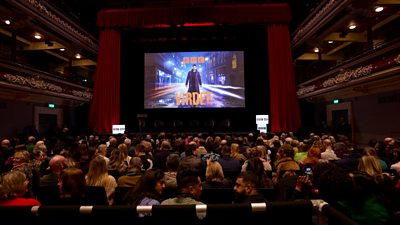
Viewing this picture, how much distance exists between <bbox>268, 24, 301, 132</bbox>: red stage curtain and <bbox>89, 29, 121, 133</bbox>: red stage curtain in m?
7.16

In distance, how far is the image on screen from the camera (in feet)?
46.2

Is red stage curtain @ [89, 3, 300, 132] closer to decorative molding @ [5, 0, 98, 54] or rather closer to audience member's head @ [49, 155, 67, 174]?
decorative molding @ [5, 0, 98, 54]

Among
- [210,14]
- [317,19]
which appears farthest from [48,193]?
[317,19]

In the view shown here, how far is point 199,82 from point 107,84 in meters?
4.28

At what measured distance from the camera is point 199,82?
14.1m

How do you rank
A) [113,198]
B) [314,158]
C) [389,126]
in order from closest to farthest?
[113,198] < [314,158] < [389,126]

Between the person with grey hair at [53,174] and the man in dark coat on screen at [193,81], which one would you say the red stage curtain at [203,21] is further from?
the person with grey hair at [53,174]

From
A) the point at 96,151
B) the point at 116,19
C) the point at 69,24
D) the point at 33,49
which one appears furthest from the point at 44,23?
the point at 96,151

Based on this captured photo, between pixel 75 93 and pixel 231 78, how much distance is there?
7.18 m

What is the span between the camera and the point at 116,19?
13.1m

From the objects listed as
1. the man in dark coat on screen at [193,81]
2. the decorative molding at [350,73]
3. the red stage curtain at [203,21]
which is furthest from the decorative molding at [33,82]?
the decorative molding at [350,73]

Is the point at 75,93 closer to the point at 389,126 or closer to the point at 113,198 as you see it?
the point at 113,198

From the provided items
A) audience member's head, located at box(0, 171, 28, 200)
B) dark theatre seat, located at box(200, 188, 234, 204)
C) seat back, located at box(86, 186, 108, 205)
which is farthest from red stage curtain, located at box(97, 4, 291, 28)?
audience member's head, located at box(0, 171, 28, 200)

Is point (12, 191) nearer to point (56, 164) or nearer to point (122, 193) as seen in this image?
point (122, 193)
